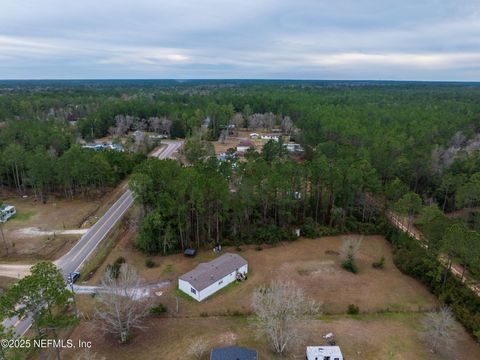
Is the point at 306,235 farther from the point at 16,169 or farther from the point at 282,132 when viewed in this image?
the point at 282,132

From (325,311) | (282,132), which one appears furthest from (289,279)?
(282,132)

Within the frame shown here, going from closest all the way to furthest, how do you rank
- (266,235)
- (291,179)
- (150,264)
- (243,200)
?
(150,264)
(243,200)
(266,235)
(291,179)

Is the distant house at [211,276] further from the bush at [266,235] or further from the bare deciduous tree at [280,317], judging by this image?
the bare deciduous tree at [280,317]

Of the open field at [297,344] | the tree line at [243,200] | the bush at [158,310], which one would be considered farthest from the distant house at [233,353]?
the tree line at [243,200]

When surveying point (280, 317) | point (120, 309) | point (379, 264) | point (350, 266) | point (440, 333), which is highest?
point (280, 317)

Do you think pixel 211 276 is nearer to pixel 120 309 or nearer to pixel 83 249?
pixel 120 309

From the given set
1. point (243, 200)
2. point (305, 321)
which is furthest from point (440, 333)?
point (243, 200)
